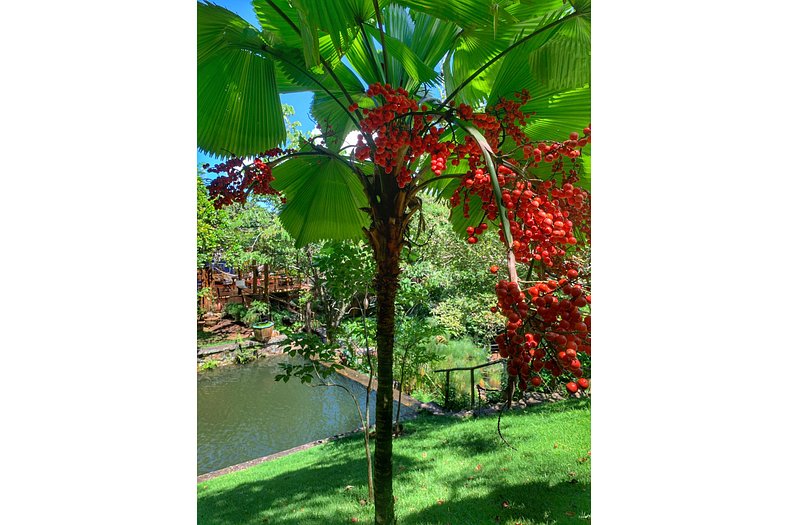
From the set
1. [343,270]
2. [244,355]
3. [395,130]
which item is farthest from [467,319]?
[395,130]

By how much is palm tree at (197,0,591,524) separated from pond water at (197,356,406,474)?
2.18ft

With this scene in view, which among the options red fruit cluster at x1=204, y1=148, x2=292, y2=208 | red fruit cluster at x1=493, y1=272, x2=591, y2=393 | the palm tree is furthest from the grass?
red fruit cluster at x1=493, y1=272, x2=591, y2=393

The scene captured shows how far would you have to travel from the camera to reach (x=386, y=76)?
113cm

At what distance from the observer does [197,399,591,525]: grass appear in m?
1.44

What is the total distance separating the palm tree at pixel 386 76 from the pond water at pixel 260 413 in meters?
0.66

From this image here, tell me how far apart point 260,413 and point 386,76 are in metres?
1.42

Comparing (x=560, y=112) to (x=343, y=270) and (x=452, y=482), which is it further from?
(x=452, y=482)

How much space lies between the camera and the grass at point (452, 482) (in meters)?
1.44

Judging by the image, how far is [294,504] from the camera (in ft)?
5.43

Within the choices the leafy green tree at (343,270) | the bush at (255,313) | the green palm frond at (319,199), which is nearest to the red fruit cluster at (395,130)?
the green palm frond at (319,199)

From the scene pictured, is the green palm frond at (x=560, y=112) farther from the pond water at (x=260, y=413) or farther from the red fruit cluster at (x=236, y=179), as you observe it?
the pond water at (x=260, y=413)
